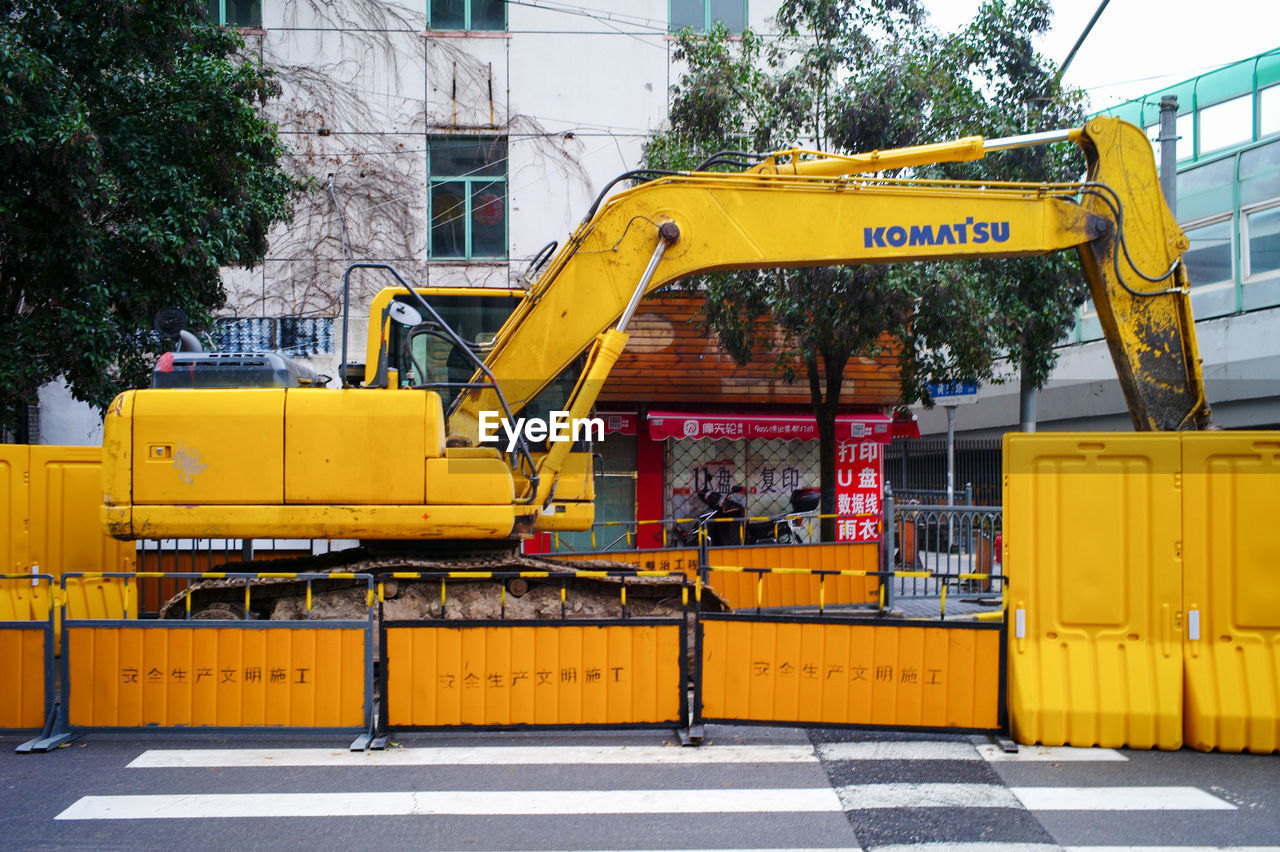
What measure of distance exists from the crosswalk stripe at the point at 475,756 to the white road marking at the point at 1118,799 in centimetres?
143

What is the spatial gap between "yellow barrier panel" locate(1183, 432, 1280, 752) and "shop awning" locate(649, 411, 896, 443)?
10928mm

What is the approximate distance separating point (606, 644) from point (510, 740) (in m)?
0.97

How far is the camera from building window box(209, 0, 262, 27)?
18766mm

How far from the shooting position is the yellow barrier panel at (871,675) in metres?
7.13

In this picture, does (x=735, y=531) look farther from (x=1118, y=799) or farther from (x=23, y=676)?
(x=23, y=676)

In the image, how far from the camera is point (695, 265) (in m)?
8.86

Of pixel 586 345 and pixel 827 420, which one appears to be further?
pixel 827 420

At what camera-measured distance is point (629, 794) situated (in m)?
6.15

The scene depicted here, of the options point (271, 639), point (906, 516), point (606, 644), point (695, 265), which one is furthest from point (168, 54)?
point (906, 516)

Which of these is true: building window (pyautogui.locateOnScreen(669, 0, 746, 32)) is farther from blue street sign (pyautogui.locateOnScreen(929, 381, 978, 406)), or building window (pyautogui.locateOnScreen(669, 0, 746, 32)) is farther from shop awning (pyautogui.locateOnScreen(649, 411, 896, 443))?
blue street sign (pyautogui.locateOnScreen(929, 381, 978, 406))

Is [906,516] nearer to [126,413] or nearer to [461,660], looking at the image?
[461,660]

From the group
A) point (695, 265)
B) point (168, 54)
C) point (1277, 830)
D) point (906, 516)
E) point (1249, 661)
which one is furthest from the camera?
point (906, 516)

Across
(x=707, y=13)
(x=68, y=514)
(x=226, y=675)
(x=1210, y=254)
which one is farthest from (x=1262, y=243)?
(x=68, y=514)

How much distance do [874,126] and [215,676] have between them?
33.5 ft
